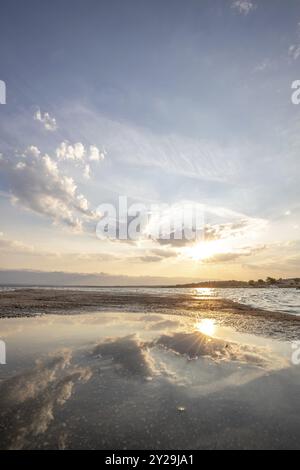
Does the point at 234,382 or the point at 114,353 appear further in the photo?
the point at 114,353

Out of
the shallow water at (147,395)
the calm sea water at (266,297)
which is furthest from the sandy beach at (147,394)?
the calm sea water at (266,297)

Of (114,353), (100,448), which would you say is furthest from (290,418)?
(114,353)

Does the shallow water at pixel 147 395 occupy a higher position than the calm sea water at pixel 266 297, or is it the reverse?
the shallow water at pixel 147 395

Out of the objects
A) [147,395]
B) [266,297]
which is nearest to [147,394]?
[147,395]

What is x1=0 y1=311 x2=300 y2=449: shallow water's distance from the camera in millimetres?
5062

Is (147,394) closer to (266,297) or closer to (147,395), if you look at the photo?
(147,395)

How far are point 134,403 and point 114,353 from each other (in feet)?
14.2

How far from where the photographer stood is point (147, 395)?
22.5 ft

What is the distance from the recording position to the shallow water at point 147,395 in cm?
506

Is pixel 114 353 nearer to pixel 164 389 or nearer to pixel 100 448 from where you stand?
pixel 164 389

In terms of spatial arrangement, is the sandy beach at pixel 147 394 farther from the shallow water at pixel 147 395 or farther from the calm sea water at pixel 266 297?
the calm sea water at pixel 266 297

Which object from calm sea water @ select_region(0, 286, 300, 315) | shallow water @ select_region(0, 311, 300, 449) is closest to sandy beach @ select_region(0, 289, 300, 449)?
shallow water @ select_region(0, 311, 300, 449)

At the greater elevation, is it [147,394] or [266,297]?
[147,394]
